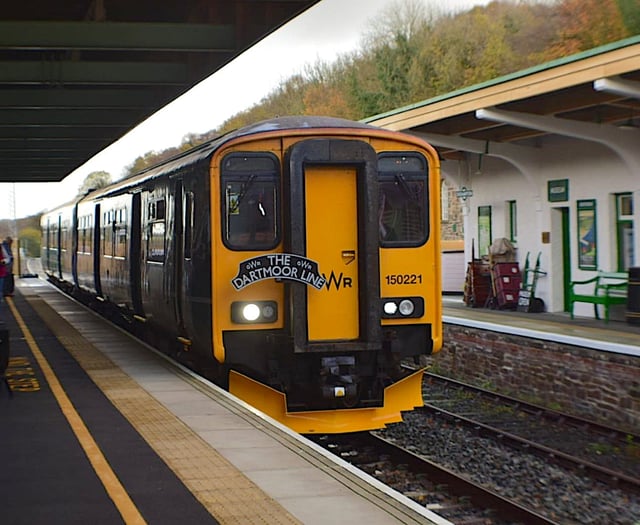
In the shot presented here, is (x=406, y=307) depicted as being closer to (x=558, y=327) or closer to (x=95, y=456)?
(x=95, y=456)

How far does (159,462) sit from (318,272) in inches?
109

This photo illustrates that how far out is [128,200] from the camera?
14.3 m

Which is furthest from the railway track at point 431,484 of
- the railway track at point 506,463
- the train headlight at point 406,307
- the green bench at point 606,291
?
the green bench at point 606,291

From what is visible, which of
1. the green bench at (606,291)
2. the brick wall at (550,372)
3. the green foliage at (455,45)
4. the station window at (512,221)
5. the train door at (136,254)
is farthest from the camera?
the green foliage at (455,45)

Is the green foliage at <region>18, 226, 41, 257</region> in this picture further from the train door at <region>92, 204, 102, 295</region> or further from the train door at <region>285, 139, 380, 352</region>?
the train door at <region>285, 139, 380, 352</region>

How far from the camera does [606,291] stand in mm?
15672

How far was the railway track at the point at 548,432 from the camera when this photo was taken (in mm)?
9711

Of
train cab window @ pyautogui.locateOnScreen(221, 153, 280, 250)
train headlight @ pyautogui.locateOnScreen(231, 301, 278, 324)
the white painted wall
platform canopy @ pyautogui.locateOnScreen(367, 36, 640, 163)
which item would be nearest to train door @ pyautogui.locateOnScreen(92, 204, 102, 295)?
platform canopy @ pyautogui.locateOnScreen(367, 36, 640, 163)

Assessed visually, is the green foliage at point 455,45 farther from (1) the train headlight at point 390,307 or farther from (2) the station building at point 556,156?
(1) the train headlight at point 390,307

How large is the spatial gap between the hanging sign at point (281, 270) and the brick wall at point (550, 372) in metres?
4.64

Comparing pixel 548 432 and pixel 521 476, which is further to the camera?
pixel 548 432

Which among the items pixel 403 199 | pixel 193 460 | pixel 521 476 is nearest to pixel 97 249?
pixel 403 199

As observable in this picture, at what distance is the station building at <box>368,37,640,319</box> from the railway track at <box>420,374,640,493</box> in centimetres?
386

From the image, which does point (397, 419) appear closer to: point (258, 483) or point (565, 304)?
point (258, 483)
